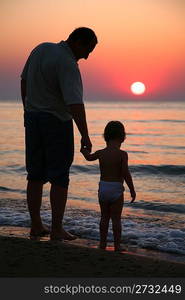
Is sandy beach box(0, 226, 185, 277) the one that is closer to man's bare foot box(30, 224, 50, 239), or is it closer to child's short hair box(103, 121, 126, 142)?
man's bare foot box(30, 224, 50, 239)

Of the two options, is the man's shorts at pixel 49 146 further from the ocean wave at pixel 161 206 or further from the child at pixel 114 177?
the ocean wave at pixel 161 206

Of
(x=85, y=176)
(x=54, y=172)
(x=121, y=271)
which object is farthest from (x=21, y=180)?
(x=121, y=271)

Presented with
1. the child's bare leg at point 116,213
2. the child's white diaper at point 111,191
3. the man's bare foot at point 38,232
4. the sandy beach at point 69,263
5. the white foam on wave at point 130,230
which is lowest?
the white foam on wave at point 130,230

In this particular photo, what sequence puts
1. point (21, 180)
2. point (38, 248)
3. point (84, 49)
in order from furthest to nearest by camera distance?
1. point (21, 180)
2. point (84, 49)
3. point (38, 248)

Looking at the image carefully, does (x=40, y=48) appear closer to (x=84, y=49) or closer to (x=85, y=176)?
(x=84, y=49)

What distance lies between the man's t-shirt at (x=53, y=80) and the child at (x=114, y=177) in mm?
450

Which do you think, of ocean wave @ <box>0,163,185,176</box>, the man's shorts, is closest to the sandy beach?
the man's shorts

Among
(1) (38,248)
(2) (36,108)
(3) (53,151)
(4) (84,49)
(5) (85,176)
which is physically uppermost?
(4) (84,49)

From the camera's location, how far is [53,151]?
4352 millimetres

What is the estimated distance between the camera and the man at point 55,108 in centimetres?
418

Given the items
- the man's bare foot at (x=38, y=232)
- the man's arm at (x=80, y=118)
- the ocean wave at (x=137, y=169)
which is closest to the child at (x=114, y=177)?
the man's arm at (x=80, y=118)

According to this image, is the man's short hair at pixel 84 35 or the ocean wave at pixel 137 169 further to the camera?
the ocean wave at pixel 137 169

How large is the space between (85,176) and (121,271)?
7.93 metres

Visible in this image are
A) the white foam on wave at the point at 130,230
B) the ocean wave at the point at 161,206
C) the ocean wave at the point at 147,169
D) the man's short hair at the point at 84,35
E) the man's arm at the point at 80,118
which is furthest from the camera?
the ocean wave at the point at 147,169
